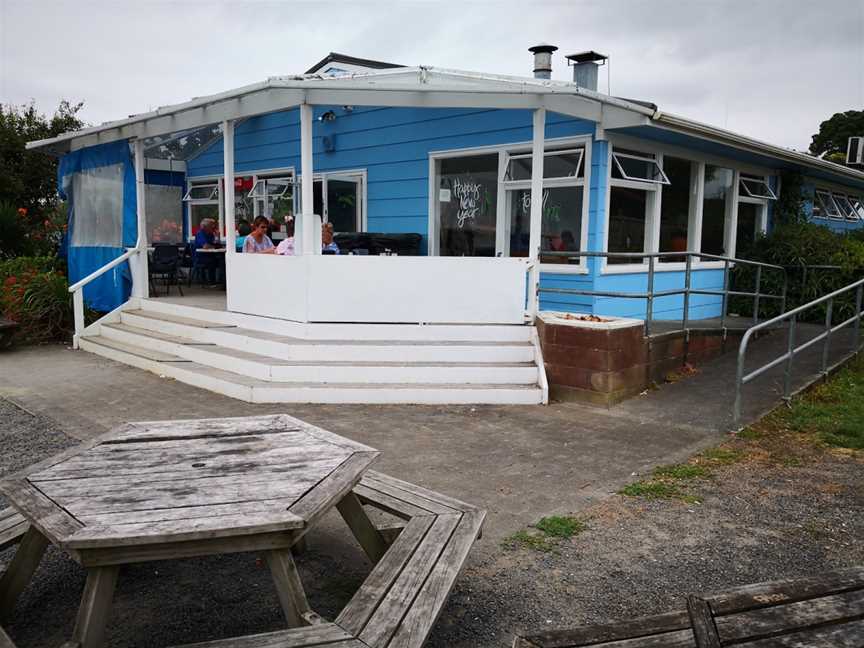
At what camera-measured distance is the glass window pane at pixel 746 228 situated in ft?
36.1

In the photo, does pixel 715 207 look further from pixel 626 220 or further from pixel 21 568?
pixel 21 568

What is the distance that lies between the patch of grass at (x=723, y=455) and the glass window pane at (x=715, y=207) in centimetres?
590

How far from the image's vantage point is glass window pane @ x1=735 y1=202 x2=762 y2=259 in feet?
36.1

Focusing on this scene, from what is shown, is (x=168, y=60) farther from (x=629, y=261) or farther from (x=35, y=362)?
(x=629, y=261)

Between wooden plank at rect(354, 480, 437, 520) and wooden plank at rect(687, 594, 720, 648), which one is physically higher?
wooden plank at rect(687, 594, 720, 648)

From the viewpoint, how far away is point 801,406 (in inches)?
246

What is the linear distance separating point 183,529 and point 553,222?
7.19m

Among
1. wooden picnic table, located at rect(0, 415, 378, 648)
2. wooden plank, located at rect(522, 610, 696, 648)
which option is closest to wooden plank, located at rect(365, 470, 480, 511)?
wooden picnic table, located at rect(0, 415, 378, 648)

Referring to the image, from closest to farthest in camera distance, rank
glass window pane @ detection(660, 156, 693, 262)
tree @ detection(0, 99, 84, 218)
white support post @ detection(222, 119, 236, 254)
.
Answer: white support post @ detection(222, 119, 236, 254), glass window pane @ detection(660, 156, 693, 262), tree @ detection(0, 99, 84, 218)

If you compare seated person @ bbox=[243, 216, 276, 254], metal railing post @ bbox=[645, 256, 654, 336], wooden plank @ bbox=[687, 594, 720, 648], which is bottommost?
wooden plank @ bbox=[687, 594, 720, 648]

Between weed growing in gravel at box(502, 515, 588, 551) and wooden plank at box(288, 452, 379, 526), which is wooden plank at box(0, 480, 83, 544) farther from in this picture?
weed growing in gravel at box(502, 515, 588, 551)

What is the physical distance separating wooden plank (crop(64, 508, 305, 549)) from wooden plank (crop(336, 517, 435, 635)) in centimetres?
34

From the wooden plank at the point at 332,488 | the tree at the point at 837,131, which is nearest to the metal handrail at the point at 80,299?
Answer: the wooden plank at the point at 332,488

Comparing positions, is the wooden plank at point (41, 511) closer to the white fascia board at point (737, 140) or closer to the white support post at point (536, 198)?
the white support post at point (536, 198)
